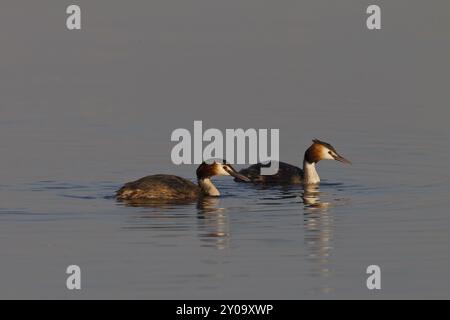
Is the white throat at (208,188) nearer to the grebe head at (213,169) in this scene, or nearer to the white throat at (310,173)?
the grebe head at (213,169)

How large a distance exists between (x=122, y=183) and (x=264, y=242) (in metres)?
5.24

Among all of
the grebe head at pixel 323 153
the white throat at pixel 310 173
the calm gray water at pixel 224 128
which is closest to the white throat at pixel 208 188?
the calm gray water at pixel 224 128

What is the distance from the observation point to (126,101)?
99.1 ft

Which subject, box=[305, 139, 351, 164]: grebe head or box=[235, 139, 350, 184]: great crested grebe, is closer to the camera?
box=[235, 139, 350, 184]: great crested grebe

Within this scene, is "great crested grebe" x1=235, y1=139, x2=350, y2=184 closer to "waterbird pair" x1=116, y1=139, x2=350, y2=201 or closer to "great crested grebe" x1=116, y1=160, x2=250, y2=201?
"waterbird pair" x1=116, y1=139, x2=350, y2=201

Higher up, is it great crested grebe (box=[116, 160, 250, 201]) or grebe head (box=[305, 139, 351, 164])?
grebe head (box=[305, 139, 351, 164])

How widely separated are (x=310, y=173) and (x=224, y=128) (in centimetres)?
374

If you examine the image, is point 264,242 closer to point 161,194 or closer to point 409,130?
point 161,194

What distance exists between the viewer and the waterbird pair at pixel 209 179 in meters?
20.9

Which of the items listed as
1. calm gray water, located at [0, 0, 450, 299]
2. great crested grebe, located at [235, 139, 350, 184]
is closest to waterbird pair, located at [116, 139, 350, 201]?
great crested grebe, located at [235, 139, 350, 184]

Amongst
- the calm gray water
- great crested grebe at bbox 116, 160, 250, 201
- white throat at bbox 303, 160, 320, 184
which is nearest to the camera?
the calm gray water

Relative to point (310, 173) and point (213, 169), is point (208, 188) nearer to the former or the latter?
point (213, 169)

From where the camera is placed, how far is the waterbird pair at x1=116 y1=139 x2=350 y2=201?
20891 mm
